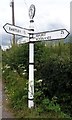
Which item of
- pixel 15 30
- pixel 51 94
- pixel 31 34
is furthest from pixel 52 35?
pixel 51 94

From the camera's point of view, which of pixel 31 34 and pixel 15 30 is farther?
pixel 31 34

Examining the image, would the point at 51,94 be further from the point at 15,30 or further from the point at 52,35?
the point at 15,30

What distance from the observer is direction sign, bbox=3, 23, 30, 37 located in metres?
8.30

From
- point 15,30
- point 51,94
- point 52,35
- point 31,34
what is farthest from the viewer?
point 51,94

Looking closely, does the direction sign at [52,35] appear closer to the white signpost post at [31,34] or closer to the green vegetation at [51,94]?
the white signpost post at [31,34]

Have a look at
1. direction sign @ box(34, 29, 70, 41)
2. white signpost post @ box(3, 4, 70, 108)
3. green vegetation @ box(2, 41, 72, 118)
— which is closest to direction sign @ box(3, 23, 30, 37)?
white signpost post @ box(3, 4, 70, 108)

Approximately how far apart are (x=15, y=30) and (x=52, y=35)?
92 cm

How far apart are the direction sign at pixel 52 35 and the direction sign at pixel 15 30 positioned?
0.28 m

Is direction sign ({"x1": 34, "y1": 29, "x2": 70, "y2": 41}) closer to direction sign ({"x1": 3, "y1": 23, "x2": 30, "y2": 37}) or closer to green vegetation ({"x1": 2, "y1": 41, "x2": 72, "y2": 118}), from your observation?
direction sign ({"x1": 3, "y1": 23, "x2": 30, "y2": 37})

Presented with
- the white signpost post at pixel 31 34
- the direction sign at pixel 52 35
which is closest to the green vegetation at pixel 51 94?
the white signpost post at pixel 31 34

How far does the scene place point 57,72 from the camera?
900cm

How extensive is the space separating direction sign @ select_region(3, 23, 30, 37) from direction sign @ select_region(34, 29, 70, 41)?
0.91 feet

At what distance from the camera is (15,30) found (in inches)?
334

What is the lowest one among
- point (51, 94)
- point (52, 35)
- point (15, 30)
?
point (51, 94)
